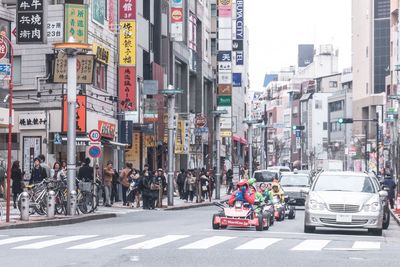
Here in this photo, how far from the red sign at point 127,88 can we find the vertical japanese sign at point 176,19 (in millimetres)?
13332

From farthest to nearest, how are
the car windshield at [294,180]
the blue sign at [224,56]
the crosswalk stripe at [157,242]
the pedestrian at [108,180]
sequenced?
the blue sign at [224,56] → the car windshield at [294,180] → the pedestrian at [108,180] → the crosswalk stripe at [157,242]

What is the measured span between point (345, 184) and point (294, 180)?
23.2m

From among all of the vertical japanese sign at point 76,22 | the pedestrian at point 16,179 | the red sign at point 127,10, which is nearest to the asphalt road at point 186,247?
the pedestrian at point 16,179

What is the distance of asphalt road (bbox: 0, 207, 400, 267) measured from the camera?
1658 cm

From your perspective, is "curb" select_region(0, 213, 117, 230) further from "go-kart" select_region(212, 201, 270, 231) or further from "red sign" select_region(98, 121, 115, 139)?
"red sign" select_region(98, 121, 115, 139)

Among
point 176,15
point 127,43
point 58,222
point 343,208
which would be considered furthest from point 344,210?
point 176,15

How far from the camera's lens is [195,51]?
79062 millimetres

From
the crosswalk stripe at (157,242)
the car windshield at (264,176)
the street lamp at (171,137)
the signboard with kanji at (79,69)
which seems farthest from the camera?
the car windshield at (264,176)

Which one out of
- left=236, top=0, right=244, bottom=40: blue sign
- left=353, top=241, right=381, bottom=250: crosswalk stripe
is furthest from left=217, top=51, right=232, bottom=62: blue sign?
left=353, top=241, right=381, bottom=250: crosswalk stripe

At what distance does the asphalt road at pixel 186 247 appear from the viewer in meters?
16.6

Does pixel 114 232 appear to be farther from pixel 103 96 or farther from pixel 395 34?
pixel 395 34

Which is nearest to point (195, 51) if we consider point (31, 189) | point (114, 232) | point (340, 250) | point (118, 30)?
point (118, 30)

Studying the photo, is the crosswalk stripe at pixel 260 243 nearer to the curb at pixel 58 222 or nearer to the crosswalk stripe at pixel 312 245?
the crosswalk stripe at pixel 312 245

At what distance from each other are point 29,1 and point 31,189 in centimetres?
885
